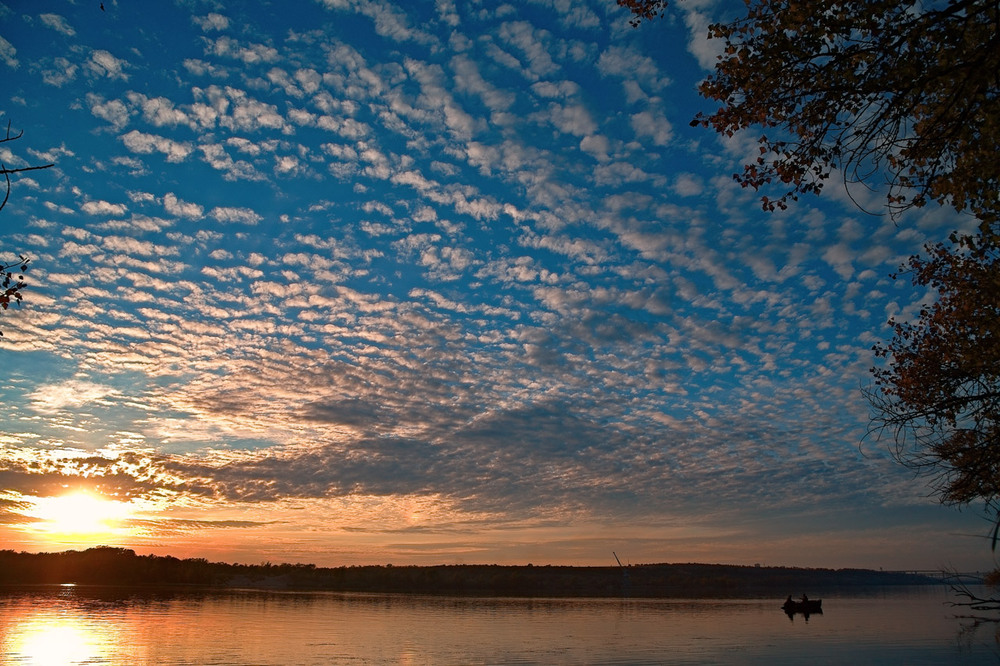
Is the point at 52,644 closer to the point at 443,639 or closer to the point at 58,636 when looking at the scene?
the point at 58,636

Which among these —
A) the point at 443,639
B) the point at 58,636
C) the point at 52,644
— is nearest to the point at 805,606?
the point at 443,639

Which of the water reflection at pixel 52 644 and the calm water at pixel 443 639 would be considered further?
the calm water at pixel 443 639

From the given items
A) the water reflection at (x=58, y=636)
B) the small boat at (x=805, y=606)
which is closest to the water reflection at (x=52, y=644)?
the water reflection at (x=58, y=636)

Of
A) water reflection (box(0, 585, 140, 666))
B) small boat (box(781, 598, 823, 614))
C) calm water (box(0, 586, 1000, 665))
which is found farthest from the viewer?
small boat (box(781, 598, 823, 614))

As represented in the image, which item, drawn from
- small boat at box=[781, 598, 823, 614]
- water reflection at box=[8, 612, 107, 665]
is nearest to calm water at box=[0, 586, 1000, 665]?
water reflection at box=[8, 612, 107, 665]

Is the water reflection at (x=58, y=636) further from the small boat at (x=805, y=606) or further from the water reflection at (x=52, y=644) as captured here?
the small boat at (x=805, y=606)

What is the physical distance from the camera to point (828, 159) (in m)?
12.2

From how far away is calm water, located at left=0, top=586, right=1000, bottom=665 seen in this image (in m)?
52.5

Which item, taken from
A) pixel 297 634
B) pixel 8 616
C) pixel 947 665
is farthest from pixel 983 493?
pixel 8 616

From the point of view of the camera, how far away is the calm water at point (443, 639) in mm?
52469

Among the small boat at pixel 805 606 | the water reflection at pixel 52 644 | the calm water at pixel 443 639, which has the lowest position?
the small boat at pixel 805 606

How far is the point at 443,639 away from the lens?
68750 mm

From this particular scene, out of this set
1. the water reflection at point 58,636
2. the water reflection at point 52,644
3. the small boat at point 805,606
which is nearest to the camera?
the water reflection at point 52,644

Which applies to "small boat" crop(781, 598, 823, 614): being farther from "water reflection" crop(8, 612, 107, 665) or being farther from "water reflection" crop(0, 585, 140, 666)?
"water reflection" crop(8, 612, 107, 665)
